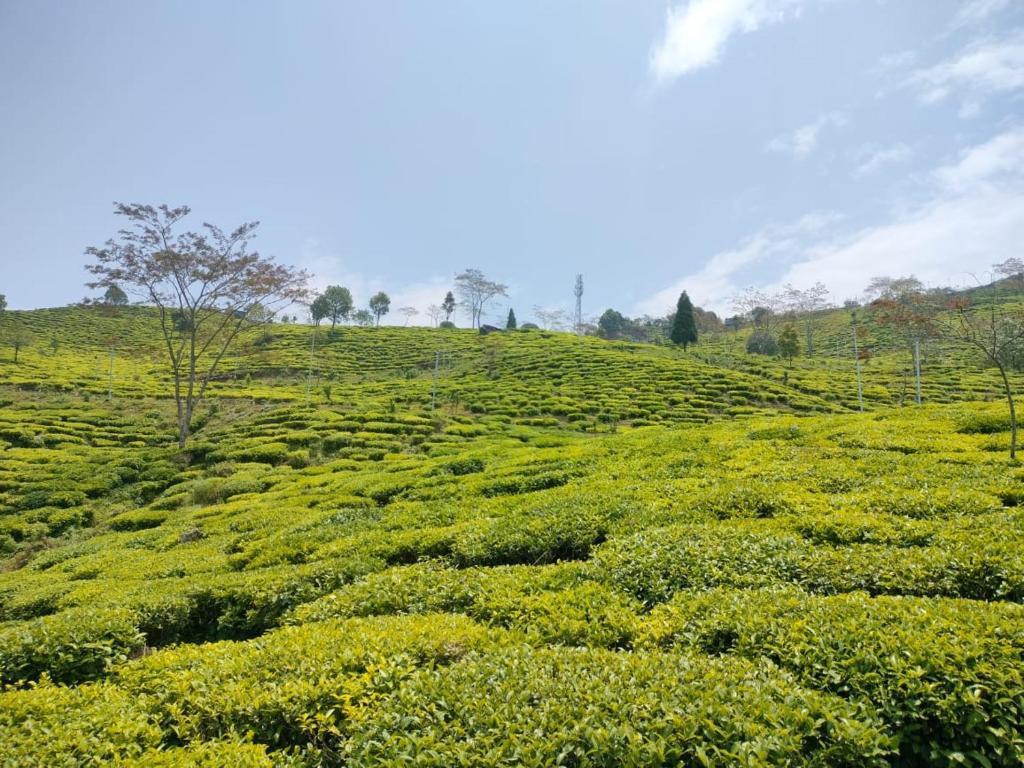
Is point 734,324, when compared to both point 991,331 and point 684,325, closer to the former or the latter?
point 684,325

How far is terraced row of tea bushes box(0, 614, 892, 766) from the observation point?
3777mm

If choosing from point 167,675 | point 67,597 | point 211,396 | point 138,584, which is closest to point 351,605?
point 167,675

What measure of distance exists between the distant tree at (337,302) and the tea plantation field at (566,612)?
81396 mm

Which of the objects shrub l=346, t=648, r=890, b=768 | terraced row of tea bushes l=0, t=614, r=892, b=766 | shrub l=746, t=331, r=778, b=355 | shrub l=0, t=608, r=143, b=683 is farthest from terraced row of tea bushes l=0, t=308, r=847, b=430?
shrub l=346, t=648, r=890, b=768

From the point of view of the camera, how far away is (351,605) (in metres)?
7.60

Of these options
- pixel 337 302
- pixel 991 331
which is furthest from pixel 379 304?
pixel 991 331

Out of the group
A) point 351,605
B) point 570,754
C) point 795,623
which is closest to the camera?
point 570,754

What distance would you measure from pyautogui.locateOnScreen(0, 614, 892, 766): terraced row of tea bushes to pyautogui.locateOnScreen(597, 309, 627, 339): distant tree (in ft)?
355

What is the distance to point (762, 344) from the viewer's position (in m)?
82.6

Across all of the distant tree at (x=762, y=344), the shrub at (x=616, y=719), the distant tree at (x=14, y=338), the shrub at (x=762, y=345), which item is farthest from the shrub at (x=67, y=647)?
the distant tree at (x=762, y=344)

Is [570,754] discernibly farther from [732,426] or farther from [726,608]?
[732,426]

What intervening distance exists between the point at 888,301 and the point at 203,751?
17059mm

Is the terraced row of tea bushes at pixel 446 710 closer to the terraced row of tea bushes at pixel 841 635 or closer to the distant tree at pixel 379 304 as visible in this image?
the terraced row of tea bushes at pixel 841 635

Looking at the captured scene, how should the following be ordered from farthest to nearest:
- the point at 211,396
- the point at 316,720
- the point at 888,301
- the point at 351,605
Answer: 1. the point at 211,396
2. the point at 888,301
3. the point at 351,605
4. the point at 316,720
